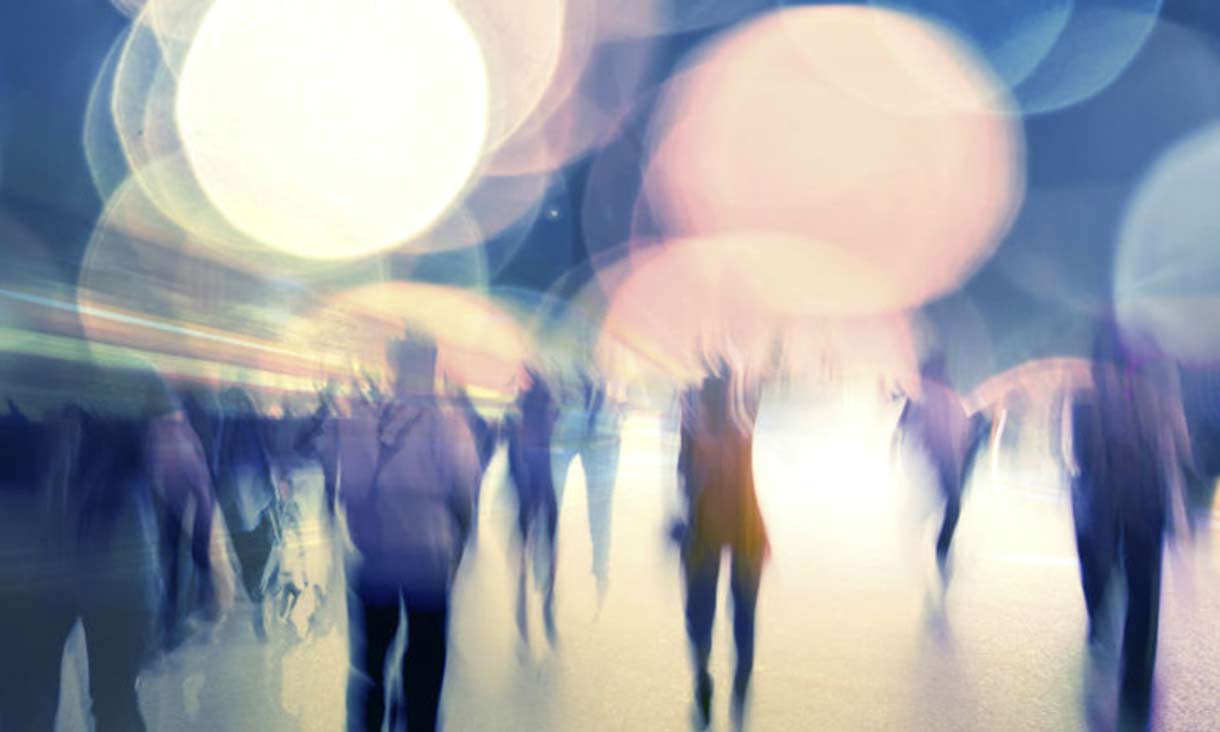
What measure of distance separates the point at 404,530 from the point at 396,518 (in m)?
0.05

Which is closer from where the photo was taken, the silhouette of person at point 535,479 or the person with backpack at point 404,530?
the person with backpack at point 404,530

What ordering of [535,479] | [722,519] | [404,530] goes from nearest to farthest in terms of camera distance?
[404,530] < [722,519] < [535,479]

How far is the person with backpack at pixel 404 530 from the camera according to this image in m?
2.92

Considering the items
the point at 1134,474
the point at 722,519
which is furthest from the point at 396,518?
the point at 1134,474

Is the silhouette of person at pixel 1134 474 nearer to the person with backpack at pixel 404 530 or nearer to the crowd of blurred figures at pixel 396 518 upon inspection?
the crowd of blurred figures at pixel 396 518

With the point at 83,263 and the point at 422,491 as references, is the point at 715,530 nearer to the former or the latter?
the point at 422,491

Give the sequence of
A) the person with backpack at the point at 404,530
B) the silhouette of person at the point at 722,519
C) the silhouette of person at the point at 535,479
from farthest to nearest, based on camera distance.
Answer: the silhouette of person at the point at 535,479, the silhouette of person at the point at 722,519, the person with backpack at the point at 404,530

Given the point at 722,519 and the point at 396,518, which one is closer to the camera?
the point at 396,518

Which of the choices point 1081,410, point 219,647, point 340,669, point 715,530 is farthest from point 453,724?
point 1081,410

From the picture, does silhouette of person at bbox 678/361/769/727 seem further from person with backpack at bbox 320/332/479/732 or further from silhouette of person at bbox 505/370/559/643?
silhouette of person at bbox 505/370/559/643

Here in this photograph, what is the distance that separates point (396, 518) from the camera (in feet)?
9.57

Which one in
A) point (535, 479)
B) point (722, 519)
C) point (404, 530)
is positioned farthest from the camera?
point (535, 479)

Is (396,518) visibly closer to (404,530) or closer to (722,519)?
(404,530)

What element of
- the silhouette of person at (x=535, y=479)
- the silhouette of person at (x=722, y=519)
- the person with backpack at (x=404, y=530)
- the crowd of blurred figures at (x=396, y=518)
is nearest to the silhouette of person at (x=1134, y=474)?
the crowd of blurred figures at (x=396, y=518)
